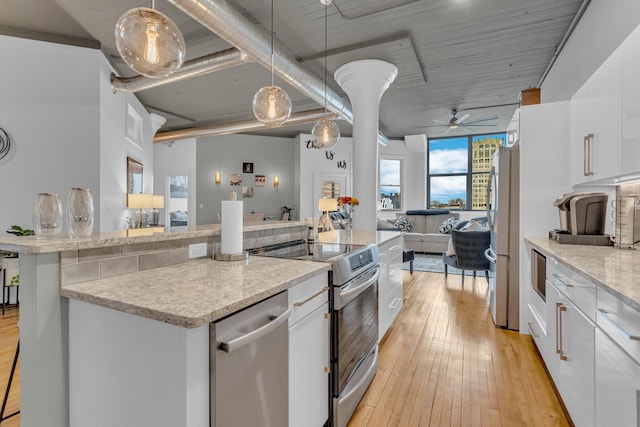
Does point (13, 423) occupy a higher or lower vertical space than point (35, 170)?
lower

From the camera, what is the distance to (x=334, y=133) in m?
3.60

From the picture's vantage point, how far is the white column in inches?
160

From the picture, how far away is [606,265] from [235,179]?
8326mm

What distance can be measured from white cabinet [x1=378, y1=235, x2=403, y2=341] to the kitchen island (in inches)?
50.9

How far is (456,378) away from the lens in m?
2.17

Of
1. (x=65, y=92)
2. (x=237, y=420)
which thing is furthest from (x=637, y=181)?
(x=65, y=92)

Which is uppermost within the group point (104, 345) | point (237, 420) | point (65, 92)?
point (65, 92)

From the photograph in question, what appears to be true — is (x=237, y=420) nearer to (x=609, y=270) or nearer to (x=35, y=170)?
(x=609, y=270)

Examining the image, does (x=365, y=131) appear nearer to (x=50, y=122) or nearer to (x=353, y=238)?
(x=353, y=238)

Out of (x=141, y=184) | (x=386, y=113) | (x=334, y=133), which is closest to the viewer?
(x=334, y=133)

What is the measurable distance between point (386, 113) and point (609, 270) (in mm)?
5752

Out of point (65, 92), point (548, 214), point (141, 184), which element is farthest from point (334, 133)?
point (141, 184)

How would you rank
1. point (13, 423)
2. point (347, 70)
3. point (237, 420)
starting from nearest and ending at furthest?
point (237, 420) → point (13, 423) → point (347, 70)

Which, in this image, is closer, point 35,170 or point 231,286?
point 231,286
